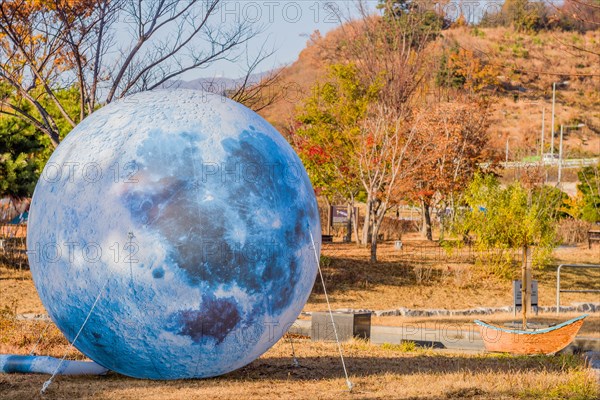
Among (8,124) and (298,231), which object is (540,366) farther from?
(8,124)

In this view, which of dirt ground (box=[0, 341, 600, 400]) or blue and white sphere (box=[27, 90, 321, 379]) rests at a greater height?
blue and white sphere (box=[27, 90, 321, 379])

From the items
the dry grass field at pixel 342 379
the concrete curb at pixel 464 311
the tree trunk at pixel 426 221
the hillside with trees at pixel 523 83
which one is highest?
the hillside with trees at pixel 523 83

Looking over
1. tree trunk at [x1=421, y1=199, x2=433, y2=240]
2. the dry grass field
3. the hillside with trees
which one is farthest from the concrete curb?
the hillside with trees

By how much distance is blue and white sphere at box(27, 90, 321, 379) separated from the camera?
317 inches

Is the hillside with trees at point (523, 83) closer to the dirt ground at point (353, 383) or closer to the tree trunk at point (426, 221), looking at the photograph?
the tree trunk at point (426, 221)

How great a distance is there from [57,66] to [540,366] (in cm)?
1650

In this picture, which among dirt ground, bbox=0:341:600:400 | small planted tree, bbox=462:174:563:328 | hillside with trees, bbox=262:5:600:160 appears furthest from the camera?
hillside with trees, bbox=262:5:600:160

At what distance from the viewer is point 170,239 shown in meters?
8.01

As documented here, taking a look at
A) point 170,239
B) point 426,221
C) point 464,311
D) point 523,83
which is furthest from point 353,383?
point 523,83

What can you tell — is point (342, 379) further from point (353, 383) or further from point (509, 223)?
point (509, 223)

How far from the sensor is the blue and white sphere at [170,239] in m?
8.05

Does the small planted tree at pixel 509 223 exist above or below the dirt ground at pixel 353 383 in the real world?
above

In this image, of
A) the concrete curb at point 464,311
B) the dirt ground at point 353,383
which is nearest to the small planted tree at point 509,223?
the concrete curb at point 464,311

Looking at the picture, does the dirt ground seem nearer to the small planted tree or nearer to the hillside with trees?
the small planted tree
